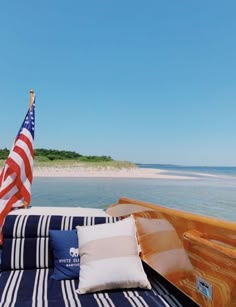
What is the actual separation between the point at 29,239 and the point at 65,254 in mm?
322

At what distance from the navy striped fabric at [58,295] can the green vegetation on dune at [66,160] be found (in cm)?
1950

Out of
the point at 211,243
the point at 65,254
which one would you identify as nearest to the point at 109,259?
the point at 65,254

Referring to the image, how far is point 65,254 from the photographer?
6.08 feet

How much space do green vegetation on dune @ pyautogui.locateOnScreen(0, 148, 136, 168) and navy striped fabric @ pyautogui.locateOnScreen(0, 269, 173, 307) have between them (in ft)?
64.0

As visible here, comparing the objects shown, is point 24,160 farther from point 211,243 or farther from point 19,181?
point 211,243

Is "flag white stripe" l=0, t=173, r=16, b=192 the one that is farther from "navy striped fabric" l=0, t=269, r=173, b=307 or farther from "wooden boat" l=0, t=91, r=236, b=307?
"navy striped fabric" l=0, t=269, r=173, b=307

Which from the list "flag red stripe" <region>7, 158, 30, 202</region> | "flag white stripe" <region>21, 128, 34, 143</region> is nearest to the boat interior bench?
"flag red stripe" <region>7, 158, 30, 202</region>

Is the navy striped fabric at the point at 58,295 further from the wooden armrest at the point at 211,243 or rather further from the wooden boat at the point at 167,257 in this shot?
the wooden armrest at the point at 211,243

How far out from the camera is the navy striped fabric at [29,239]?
6.27 feet

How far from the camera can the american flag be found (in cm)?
237

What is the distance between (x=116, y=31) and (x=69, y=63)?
1.64 meters

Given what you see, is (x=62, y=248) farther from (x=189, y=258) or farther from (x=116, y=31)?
(x=116, y=31)

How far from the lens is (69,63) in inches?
275

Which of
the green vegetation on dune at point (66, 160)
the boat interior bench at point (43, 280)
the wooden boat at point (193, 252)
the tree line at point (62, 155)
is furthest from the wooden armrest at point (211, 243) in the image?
the tree line at point (62, 155)
